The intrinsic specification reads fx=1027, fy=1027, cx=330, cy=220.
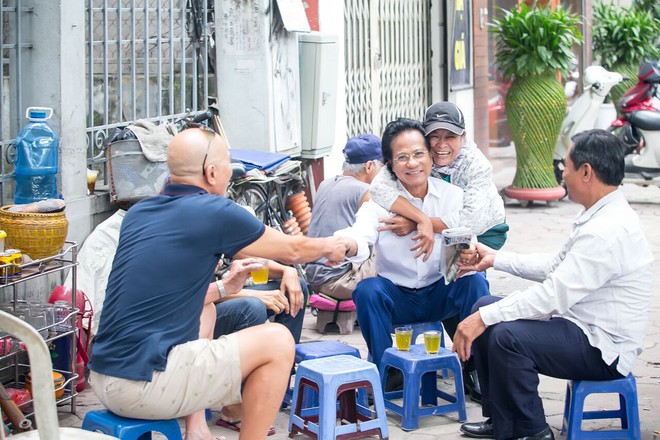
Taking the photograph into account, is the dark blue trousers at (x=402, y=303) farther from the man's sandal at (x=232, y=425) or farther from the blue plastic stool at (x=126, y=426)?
the blue plastic stool at (x=126, y=426)

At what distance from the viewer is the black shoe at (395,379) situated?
519cm

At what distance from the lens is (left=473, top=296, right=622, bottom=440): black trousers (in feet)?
14.0

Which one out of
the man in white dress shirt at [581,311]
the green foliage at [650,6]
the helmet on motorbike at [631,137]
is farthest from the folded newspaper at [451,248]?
the green foliage at [650,6]

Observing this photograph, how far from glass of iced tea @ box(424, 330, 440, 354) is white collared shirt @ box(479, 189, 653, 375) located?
1.61ft

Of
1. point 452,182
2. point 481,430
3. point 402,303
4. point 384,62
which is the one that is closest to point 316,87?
point 384,62

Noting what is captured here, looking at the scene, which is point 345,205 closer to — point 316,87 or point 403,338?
→ point 403,338

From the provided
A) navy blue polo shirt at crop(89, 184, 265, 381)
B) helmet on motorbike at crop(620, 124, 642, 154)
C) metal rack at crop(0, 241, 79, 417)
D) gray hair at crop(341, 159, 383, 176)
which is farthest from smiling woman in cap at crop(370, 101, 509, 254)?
helmet on motorbike at crop(620, 124, 642, 154)

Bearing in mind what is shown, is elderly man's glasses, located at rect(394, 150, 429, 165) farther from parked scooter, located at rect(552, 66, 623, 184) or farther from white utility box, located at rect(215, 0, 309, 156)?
parked scooter, located at rect(552, 66, 623, 184)

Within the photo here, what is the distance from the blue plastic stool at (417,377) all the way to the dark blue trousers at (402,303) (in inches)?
5.9

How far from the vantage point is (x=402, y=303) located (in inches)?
202

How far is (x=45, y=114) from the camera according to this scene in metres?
5.36

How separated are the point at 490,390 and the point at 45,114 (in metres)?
2.69

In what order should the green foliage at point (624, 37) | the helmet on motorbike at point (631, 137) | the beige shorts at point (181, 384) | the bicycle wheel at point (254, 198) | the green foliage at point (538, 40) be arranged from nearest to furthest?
the beige shorts at point (181, 384)
the bicycle wheel at point (254, 198)
the green foliage at point (538, 40)
the helmet on motorbike at point (631, 137)
the green foliage at point (624, 37)

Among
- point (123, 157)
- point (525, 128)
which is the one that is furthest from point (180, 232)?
point (525, 128)
